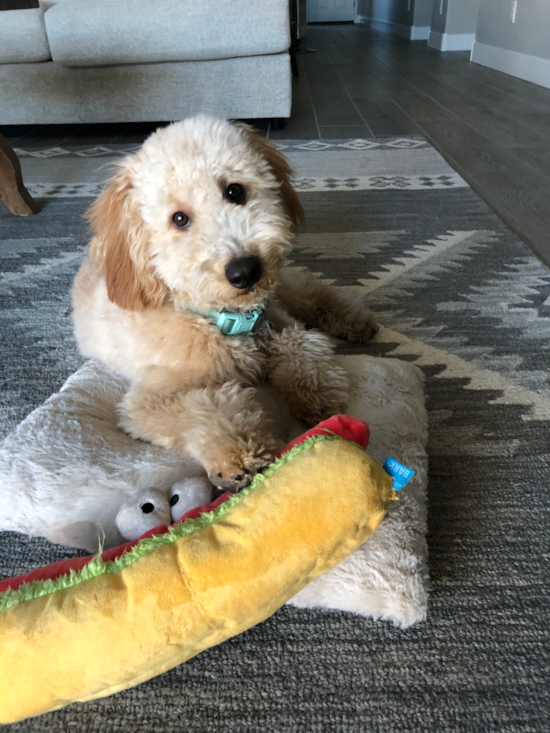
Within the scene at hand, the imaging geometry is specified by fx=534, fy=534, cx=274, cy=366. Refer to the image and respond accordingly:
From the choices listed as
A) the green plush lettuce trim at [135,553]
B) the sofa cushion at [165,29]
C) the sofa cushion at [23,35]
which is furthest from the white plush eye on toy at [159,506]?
the sofa cushion at [23,35]

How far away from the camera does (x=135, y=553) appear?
26.0 inches

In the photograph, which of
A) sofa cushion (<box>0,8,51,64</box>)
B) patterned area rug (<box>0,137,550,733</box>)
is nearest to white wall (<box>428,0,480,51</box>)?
sofa cushion (<box>0,8,51,64</box>)

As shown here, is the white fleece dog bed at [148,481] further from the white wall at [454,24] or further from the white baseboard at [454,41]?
the white baseboard at [454,41]

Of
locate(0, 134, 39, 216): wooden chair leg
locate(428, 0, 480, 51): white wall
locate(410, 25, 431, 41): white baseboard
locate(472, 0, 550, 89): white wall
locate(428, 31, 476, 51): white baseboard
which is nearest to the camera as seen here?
locate(0, 134, 39, 216): wooden chair leg

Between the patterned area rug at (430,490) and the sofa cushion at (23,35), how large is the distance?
1489 millimetres

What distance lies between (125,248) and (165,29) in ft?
8.29

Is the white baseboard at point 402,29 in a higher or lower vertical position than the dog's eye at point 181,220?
higher

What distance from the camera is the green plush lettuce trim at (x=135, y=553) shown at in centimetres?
64

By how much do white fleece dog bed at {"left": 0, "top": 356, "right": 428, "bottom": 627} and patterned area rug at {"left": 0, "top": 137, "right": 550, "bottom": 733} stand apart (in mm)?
58

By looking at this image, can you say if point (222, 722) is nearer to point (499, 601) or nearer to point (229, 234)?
point (499, 601)

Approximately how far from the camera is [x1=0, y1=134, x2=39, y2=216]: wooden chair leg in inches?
85.4

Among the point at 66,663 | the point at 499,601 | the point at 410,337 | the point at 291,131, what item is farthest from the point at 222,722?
the point at 291,131

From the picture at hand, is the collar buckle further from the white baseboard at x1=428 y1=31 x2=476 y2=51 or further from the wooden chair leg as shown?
the white baseboard at x1=428 y1=31 x2=476 y2=51

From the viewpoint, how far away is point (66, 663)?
59 centimetres
